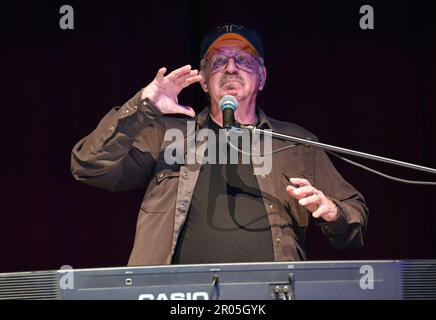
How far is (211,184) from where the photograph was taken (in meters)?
2.75

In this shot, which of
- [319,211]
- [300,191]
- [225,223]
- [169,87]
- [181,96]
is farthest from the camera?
[181,96]

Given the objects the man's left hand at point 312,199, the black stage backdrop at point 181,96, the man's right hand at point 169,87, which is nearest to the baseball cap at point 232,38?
the black stage backdrop at point 181,96

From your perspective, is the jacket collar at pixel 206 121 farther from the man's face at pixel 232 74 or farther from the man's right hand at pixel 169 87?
the man's right hand at pixel 169 87

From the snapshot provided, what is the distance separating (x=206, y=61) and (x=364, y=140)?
89 centimetres

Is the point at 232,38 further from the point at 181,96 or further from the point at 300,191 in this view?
the point at 300,191

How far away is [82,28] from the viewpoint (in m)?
3.34

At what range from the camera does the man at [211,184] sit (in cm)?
257

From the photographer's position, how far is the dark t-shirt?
2619 millimetres

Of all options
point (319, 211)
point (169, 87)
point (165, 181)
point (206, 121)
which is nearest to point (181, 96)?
point (206, 121)

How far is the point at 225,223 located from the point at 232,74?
0.61 m

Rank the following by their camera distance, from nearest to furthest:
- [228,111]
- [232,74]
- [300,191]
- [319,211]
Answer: [228,111], [300,191], [319,211], [232,74]

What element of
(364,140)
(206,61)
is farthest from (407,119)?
(206,61)

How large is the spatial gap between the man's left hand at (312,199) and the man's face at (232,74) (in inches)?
25.0

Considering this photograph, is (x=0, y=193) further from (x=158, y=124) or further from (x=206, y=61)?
(x=206, y=61)
